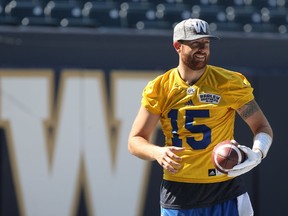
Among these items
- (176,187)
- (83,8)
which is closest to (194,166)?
(176,187)

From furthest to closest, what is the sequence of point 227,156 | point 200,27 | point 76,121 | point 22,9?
1. point 22,9
2. point 76,121
3. point 200,27
4. point 227,156

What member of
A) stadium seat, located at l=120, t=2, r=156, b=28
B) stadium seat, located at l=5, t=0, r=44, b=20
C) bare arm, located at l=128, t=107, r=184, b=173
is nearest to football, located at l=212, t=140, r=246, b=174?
bare arm, located at l=128, t=107, r=184, b=173

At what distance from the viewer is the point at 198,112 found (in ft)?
14.0

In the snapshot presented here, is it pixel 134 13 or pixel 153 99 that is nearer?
pixel 153 99

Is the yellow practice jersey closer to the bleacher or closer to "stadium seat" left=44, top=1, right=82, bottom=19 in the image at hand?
the bleacher

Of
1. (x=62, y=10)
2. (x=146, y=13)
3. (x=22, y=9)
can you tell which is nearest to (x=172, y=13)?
(x=146, y=13)

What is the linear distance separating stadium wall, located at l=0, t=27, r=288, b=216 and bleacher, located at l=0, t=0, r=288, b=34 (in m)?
1.09

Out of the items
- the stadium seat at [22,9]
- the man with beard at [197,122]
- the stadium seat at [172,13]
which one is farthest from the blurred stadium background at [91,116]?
the man with beard at [197,122]

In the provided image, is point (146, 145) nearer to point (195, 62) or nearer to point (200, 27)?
point (195, 62)

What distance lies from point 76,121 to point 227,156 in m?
3.19

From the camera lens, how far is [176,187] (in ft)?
14.2

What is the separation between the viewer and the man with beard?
4234mm

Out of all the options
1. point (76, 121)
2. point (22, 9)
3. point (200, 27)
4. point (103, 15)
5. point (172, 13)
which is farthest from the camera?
point (172, 13)

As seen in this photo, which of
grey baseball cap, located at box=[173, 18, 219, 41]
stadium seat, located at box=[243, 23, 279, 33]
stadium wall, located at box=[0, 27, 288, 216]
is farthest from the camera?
stadium seat, located at box=[243, 23, 279, 33]
